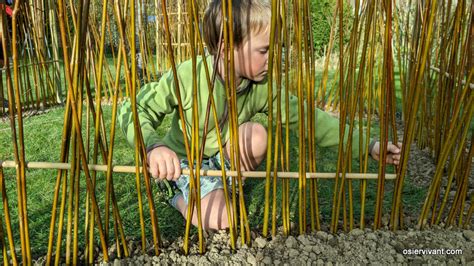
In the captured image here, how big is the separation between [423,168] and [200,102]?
112 cm

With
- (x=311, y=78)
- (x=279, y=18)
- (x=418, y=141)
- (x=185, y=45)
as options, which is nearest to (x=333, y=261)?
(x=311, y=78)

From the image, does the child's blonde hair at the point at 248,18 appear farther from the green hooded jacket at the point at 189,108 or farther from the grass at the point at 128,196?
the grass at the point at 128,196

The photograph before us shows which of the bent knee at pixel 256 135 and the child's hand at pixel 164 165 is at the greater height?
the child's hand at pixel 164 165

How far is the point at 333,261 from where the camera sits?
1.16 metres

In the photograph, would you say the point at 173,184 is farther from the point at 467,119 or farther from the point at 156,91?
the point at 467,119

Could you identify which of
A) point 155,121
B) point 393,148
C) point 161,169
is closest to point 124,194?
point 155,121

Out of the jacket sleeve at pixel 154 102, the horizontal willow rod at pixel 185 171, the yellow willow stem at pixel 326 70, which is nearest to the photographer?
the horizontal willow rod at pixel 185 171

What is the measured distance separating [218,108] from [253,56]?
251 mm

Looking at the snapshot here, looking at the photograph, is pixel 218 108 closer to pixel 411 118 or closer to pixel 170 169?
pixel 170 169

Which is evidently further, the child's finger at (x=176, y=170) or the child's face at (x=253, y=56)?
the child's face at (x=253, y=56)

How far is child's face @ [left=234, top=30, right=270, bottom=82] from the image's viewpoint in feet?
4.21

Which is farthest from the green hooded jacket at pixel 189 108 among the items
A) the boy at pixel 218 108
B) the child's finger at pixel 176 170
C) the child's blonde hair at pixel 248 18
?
the child's blonde hair at pixel 248 18

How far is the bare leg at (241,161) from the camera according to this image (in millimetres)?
1457

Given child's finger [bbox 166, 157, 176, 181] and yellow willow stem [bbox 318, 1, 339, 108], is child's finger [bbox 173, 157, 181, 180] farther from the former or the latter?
yellow willow stem [bbox 318, 1, 339, 108]
